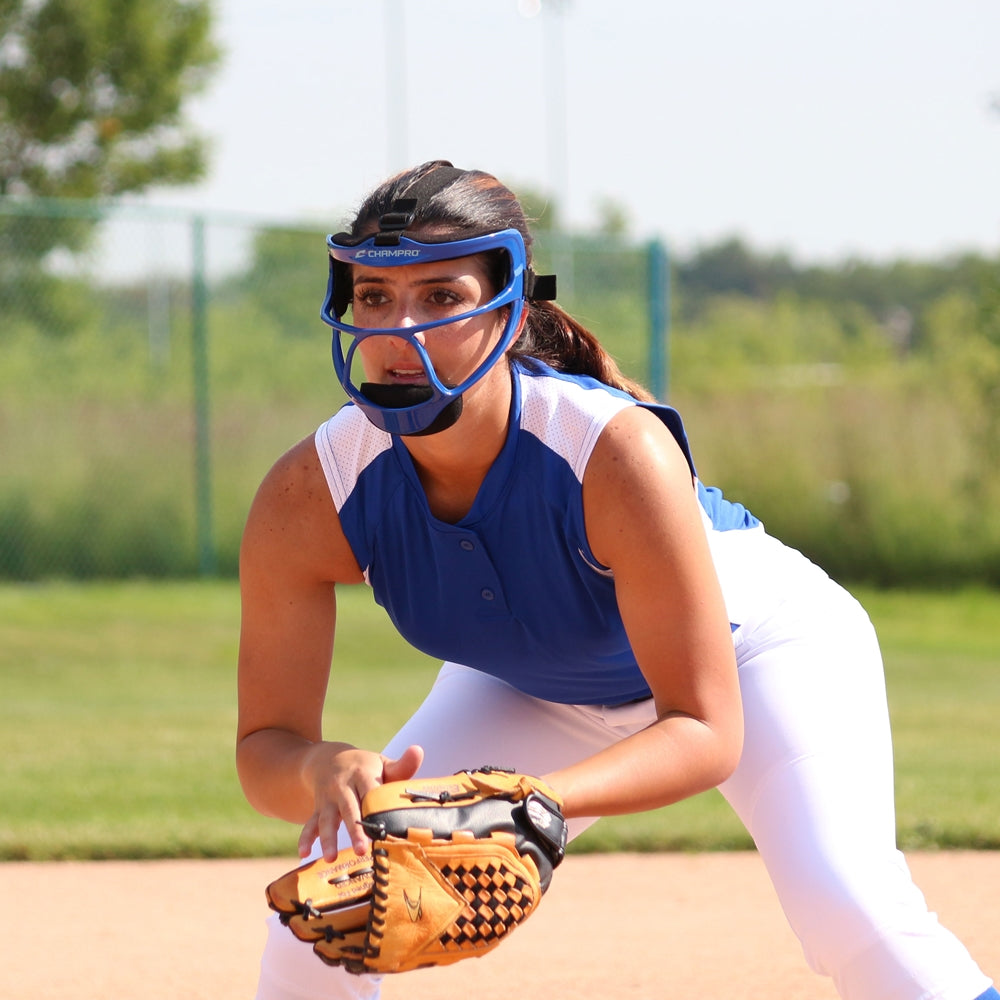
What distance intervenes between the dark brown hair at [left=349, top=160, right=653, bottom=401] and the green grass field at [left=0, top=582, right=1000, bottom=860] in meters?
3.08

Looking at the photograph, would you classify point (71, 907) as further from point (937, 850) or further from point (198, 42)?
point (198, 42)

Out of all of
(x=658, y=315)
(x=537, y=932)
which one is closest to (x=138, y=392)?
(x=658, y=315)

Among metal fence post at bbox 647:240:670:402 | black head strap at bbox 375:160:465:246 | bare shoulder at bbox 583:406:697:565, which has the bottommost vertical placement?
metal fence post at bbox 647:240:670:402

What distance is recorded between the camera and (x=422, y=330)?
7.99ft

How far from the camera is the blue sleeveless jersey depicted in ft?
8.55

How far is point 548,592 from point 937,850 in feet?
11.0

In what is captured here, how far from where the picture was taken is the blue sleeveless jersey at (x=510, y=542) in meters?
2.61

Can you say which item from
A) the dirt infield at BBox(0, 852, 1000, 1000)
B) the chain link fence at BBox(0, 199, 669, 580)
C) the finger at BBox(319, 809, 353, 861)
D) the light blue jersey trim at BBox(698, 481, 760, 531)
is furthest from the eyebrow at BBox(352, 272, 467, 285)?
the chain link fence at BBox(0, 199, 669, 580)

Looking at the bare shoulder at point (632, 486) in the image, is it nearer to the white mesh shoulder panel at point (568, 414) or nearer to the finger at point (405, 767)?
the white mesh shoulder panel at point (568, 414)

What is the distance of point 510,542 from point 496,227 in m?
0.55

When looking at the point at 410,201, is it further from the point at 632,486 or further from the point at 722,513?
the point at 722,513

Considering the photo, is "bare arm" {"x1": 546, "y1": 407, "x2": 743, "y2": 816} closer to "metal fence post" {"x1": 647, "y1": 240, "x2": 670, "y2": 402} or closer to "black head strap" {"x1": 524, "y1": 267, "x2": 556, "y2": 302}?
"black head strap" {"x1": 524, "y1": 267, "x2": 556, "y2": 302}

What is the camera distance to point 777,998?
3920 millimetres

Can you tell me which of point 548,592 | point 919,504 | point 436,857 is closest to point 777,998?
point 548,592
